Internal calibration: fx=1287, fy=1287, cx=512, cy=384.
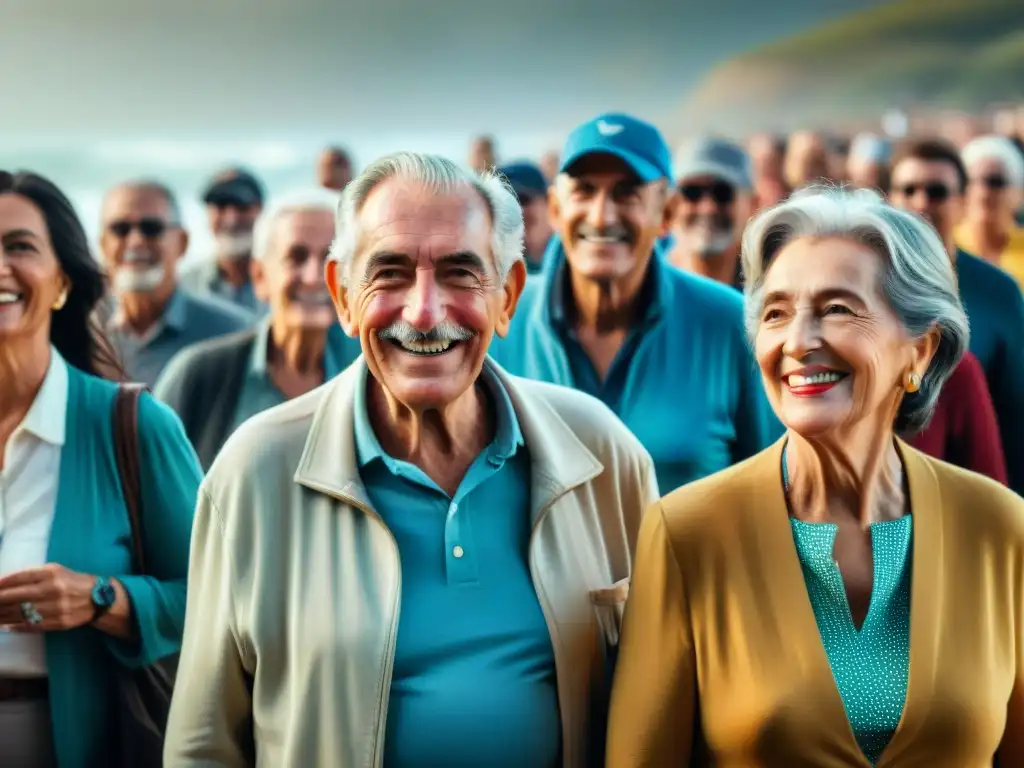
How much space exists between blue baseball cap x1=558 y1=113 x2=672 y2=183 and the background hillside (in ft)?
23.8

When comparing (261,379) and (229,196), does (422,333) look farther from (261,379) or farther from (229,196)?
(229,196)

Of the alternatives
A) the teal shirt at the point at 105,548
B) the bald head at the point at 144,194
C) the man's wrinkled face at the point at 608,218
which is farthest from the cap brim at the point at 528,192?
the teal shirt at the point at 105,548

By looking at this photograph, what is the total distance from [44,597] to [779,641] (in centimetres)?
128

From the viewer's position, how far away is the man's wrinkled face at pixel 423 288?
1.88 m

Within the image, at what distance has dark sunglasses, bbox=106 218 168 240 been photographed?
14.5 ft

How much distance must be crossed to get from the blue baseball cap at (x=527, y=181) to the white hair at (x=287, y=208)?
4.44ft

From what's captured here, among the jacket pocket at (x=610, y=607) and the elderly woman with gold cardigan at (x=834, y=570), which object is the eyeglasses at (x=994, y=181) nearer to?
the elderly woman with gold cardigan at (x=834, y=570)

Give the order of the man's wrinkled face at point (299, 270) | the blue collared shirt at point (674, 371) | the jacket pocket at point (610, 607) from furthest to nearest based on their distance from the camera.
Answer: the man's wrinkled face at point (299, 270) → the blue collared shirt at point (674, 371) → the jacket pocket at point (610, 607)

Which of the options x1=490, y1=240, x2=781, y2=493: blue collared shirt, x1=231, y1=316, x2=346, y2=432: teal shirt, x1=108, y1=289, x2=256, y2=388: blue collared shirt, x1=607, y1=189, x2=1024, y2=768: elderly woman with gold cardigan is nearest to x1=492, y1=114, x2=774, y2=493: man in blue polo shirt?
x1=490, y1=240, x2=781, y2=493: blue collared shirt

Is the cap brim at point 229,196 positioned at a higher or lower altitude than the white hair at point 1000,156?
higher

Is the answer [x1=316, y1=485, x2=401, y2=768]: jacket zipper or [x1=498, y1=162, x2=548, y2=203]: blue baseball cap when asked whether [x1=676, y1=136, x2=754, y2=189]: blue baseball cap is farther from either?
[x1=316, y1=485, x2=401, y2=768]: jacket zipper

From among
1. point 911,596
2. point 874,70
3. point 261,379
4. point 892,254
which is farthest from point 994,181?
point 874,70

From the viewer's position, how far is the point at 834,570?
5.97 feet

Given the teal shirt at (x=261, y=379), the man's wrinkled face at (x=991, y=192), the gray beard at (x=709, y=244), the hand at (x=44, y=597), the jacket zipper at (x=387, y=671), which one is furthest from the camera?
the man's wrinkled face at (x=991, y=192)
